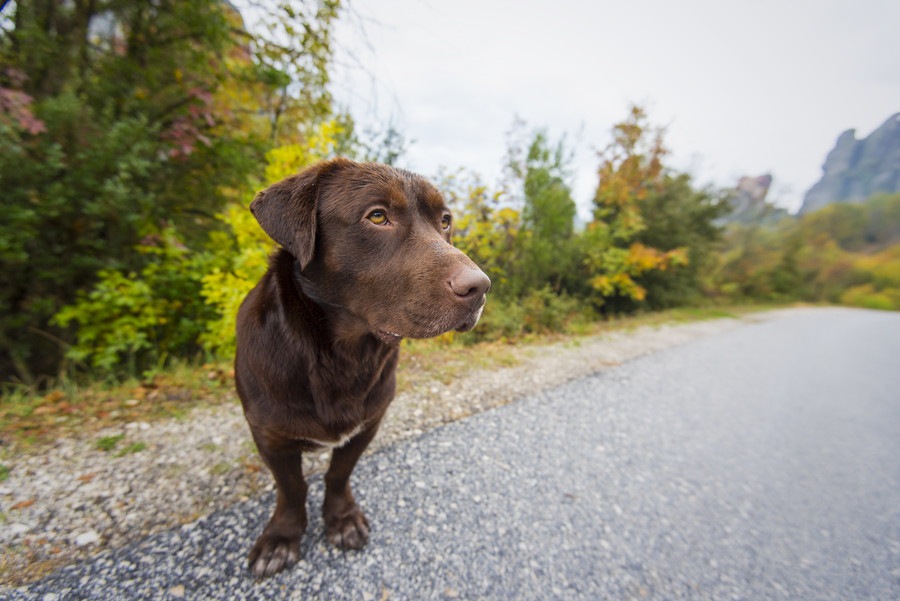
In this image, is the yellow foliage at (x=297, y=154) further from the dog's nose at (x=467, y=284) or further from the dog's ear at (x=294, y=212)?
the dog's nose at (x=467, y=284)

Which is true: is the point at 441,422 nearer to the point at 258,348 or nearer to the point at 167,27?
the point at 258,348

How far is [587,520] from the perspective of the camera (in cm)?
213

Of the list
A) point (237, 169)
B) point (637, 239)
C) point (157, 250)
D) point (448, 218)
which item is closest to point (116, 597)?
point (448, 218)

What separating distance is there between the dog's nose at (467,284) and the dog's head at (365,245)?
4 cm

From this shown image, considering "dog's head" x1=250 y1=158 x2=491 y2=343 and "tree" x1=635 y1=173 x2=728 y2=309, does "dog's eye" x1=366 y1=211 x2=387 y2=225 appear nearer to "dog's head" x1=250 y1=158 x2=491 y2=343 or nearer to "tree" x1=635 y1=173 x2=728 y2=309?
"dog's head" x1=250 y1=158 x2=491 y2=343

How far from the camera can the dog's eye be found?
1.61 m

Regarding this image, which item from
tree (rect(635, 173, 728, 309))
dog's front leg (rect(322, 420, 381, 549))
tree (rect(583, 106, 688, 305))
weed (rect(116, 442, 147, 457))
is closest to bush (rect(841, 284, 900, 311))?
tree (rect(635, 173, 728, 309))

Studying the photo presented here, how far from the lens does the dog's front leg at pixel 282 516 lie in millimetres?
1590

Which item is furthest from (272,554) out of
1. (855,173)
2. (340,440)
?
(855,173)

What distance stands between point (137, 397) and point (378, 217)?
2.99 metres

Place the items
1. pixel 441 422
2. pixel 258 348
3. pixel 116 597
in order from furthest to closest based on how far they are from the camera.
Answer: pixel 441 422
pixel 258 348
pixel 116 597

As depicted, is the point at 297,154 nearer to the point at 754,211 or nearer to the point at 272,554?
the point at 272,554

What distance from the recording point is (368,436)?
1.81 metres

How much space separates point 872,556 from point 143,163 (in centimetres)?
682
